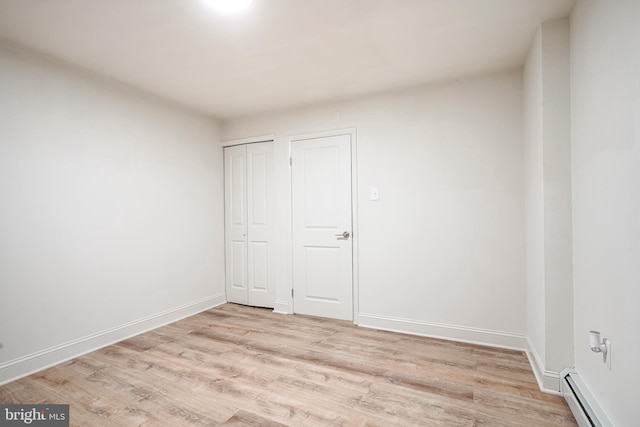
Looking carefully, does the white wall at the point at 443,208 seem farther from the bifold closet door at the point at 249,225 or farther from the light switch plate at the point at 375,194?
the bifold closet door at the point at 249,225

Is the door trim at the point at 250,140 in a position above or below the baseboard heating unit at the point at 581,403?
above

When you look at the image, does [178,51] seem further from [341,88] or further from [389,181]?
[389,181]

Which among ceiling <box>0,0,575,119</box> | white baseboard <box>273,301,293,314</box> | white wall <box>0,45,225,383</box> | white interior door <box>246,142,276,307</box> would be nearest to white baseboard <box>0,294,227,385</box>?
white wall <box>0,45,225,383</box>

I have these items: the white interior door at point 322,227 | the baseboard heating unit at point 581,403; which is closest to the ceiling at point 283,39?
the white interior door at point 322,227

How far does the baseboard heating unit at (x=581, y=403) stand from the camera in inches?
61.2

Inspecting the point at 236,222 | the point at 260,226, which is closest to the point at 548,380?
the point at 260,226

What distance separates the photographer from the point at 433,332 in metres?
2.99

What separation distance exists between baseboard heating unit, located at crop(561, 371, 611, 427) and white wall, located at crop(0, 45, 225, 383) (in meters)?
3.47

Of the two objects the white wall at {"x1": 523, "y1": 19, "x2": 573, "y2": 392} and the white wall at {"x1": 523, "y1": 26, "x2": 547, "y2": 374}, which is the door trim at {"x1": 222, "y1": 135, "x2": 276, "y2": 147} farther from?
the white wall at {"x1": 523, "y1": 19, "x2": 573, "y2": 392}

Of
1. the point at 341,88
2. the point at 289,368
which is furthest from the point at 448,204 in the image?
the point at 289,368

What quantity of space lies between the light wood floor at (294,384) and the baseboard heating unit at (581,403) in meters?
0.08

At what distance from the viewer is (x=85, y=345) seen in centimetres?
268

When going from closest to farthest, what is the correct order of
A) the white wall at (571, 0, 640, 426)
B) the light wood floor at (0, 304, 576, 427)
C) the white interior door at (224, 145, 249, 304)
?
the white wall at (571, 0, 640, 426)
the light wood floor at (0, 304, 576, 427)
the white interior door at (224, 145, 249, 304)

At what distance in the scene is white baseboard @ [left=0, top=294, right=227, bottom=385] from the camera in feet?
7.38
